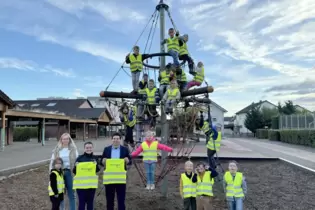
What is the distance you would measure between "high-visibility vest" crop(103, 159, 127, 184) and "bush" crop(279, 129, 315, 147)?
75.3 feet

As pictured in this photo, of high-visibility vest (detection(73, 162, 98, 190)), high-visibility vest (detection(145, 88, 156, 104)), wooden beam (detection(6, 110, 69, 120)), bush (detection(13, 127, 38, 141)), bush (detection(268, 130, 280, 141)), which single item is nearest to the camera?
high-visibility vest (detection(73, 162, 98, 190))

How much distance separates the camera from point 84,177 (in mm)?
5016

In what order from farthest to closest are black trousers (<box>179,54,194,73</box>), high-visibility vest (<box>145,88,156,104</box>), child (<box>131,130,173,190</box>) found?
black trousers (<box>179,54,194,73</box>), high-visibility vest (<box>145,88,156,104</box>), child (<box>131,130,173,190</box>)

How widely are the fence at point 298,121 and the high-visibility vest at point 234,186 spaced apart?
1056 inches

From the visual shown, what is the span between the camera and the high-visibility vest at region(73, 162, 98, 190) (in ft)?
16.4

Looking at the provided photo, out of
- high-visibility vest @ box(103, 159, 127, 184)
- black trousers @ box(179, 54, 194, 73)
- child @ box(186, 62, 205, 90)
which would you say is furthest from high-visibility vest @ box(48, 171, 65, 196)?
black trousers @ box(179, 54, 194, 73)

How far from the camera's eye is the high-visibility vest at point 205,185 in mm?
5164

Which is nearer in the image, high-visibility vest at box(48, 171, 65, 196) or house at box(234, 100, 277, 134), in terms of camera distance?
high-visibility vest at box(48, 171, 65, 196)

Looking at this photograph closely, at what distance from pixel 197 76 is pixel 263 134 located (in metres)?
40.7

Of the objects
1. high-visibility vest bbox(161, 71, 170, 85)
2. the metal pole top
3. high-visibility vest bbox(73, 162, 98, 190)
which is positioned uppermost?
the metal pole top

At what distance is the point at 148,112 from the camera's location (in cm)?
721

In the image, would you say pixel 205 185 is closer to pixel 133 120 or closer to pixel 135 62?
pixel 133 120

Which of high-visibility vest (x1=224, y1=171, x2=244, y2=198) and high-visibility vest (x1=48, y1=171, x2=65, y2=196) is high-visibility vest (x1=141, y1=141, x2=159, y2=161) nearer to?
high-visibility vest (x1=224, y1=171, x2=244, y2=198)

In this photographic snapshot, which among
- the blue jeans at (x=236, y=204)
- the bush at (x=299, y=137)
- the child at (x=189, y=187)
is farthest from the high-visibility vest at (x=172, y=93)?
the bush at (x=299, y=137)
